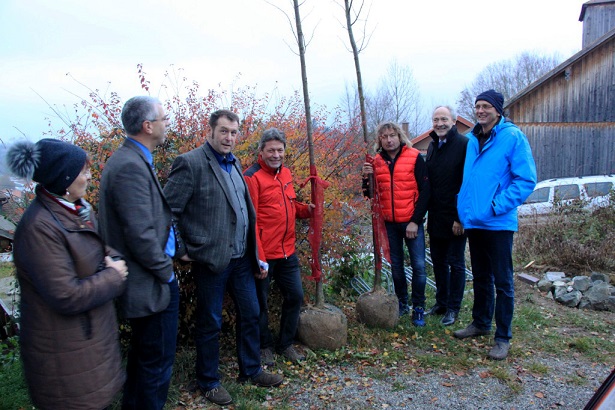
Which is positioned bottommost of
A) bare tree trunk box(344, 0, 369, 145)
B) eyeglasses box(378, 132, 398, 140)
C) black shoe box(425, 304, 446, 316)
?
black shoe box(425, 304, 446, 316)

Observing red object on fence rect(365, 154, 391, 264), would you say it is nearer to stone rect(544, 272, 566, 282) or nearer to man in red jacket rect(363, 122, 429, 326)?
man in red jacket rect(363, 122, 429, 326)

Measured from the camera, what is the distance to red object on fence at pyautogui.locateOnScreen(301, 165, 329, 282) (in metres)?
4.20

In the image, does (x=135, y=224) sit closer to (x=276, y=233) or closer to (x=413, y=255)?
(x=276, y=233)

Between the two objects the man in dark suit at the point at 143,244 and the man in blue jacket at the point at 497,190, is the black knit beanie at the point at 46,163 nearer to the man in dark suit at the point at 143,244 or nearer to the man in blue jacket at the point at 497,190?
the man in dark suit at the point at 143,244

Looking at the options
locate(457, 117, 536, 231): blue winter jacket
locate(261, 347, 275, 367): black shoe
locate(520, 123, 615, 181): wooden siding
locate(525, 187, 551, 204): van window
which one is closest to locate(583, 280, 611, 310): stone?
locate(457, 117, 536, 231): blue winter jacket

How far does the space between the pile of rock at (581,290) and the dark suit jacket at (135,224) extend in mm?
5551

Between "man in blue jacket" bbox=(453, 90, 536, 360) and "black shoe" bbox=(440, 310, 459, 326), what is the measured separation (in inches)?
27.5

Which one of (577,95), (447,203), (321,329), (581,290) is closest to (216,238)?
(321,329)

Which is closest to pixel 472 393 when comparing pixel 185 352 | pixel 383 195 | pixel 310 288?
pixel 310 288

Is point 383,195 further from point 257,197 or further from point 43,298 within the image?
point 43,298

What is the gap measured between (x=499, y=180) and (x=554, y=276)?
393cm

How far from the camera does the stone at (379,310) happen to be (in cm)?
468

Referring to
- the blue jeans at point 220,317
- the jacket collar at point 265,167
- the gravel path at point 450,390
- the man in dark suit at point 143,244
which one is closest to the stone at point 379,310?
the gravel path at point 450,390

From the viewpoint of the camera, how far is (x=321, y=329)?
4230mm
